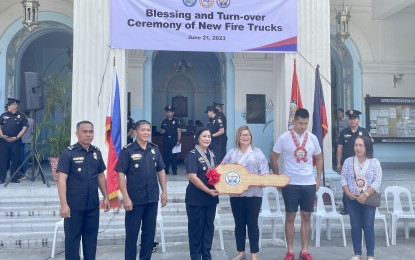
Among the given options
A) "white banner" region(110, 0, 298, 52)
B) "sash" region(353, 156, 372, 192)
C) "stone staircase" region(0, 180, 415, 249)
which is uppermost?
"white banner" region(110, 0, 298, 52)

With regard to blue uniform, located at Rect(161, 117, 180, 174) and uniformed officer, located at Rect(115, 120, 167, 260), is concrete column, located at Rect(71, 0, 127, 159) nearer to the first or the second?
blue uniform, located at Rect(161, 117, 180, 174)

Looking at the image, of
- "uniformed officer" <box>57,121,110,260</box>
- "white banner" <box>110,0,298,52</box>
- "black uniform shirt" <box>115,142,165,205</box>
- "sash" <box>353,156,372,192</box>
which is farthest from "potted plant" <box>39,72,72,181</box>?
"sash" <box>353,156,372,192</box>

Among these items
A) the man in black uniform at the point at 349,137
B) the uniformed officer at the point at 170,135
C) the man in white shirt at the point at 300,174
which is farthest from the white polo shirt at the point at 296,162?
the uniformed officer at the point at 170,135

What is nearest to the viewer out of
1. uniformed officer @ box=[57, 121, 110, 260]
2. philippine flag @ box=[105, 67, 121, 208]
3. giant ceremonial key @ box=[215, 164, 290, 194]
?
uniformed officer @ box=[57, 121, 110, 260]

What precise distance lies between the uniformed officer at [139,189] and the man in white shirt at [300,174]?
1565mm

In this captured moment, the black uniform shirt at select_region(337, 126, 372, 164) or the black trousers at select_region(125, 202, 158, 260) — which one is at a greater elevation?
the black uniform shirt at select_region(337, 126, 372, 164)

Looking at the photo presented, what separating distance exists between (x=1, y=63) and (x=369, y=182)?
9352 millimetres

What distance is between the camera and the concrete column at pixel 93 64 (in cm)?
731

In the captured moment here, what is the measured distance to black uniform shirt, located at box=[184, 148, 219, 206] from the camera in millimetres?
4391

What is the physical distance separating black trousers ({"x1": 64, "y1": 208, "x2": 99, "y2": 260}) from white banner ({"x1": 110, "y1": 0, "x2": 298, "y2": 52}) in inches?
147

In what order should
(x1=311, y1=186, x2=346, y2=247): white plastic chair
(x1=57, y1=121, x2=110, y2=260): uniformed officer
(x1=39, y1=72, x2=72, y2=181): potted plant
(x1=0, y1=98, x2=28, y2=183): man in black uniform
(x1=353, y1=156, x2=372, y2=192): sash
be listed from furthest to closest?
(x1=39, y1=72, x2=72, y2=181): potted plant
(x1=0, y1=98, x2=28, y2=183): man in black uniform
(x1=311, y1=186, x2=346, y2=247): white plastic chair
(x1=353, y1=156, x2=372, y2=192): sash
(x1=57, y1=121, x2=110, y2=260): uniformed officer

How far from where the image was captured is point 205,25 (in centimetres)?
727

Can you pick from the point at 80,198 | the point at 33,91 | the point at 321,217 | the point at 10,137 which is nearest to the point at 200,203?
the point at 80,198

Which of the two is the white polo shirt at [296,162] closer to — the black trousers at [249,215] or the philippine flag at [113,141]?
the black trousers at [249,215]
